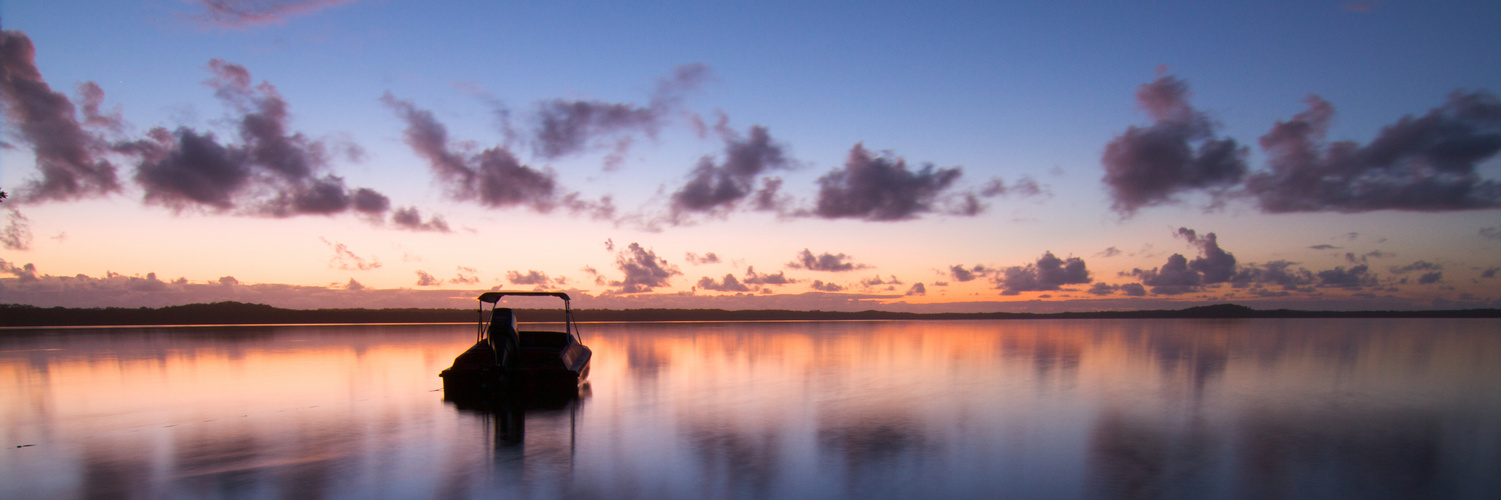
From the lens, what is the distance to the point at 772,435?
11.4 meters

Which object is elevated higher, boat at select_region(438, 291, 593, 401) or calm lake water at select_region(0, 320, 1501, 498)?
boat at select_region(438, 291, 593, 401)

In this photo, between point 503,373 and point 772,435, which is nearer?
point 772,435

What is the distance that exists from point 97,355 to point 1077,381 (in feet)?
118

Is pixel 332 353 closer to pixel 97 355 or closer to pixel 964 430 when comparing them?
pixel 97 355

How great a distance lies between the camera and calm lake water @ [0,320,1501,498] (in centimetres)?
840

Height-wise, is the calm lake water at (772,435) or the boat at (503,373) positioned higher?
the boat at (503,373)

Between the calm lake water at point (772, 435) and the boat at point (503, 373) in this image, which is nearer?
the calm lake water at point (772, 435)

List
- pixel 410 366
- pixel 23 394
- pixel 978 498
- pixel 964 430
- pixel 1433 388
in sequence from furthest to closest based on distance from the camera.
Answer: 1. pixel 410 366
2. pixel 1433 388
3. pixel 23 394
4. pixel 964 430
5. pixel 978 498

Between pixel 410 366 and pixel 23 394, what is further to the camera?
pixel 410 366

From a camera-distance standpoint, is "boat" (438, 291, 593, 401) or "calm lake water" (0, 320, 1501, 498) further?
"boat" (438, 291, 593, 401)

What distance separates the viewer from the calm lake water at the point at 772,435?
8.40 m

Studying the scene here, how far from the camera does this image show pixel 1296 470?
920 cm

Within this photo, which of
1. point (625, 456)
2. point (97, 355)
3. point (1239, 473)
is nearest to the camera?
point (1239, 473)

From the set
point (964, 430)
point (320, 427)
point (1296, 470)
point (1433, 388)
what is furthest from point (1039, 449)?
point (1433, 388)
